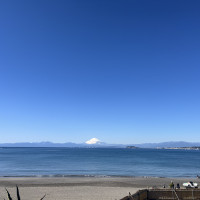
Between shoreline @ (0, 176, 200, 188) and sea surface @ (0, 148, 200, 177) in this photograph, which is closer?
shoreline @ (0, 176, 200, 188)

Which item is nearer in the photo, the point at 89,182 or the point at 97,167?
the point at 89,182

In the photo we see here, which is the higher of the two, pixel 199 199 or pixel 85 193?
pixel 199 199

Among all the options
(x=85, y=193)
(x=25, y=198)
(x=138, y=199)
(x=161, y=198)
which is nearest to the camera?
(x=138, y=199)

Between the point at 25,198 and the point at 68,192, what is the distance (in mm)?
5274

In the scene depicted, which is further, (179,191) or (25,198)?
(25,198)

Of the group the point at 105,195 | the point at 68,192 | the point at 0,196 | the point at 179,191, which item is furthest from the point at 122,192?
the point at 0,196

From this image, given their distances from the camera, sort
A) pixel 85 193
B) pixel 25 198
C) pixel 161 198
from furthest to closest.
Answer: pixel 85 193 < pixel 25 198 < pixel 161 198

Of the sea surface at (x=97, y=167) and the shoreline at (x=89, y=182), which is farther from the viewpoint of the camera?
the sea surface at (x=97, y=167)

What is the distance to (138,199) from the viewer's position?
17.5 meters

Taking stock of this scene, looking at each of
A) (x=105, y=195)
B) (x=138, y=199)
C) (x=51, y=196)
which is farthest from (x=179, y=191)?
(x=51, y=196)

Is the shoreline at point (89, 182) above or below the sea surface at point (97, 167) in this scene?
above

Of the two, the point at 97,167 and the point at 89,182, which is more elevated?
the point at 89,182

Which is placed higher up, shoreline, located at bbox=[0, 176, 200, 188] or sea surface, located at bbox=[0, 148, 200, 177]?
shoreline, located at bbox=[0, 176, 200, 188]

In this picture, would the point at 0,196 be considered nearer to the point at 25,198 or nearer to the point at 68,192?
the point at 25,198
